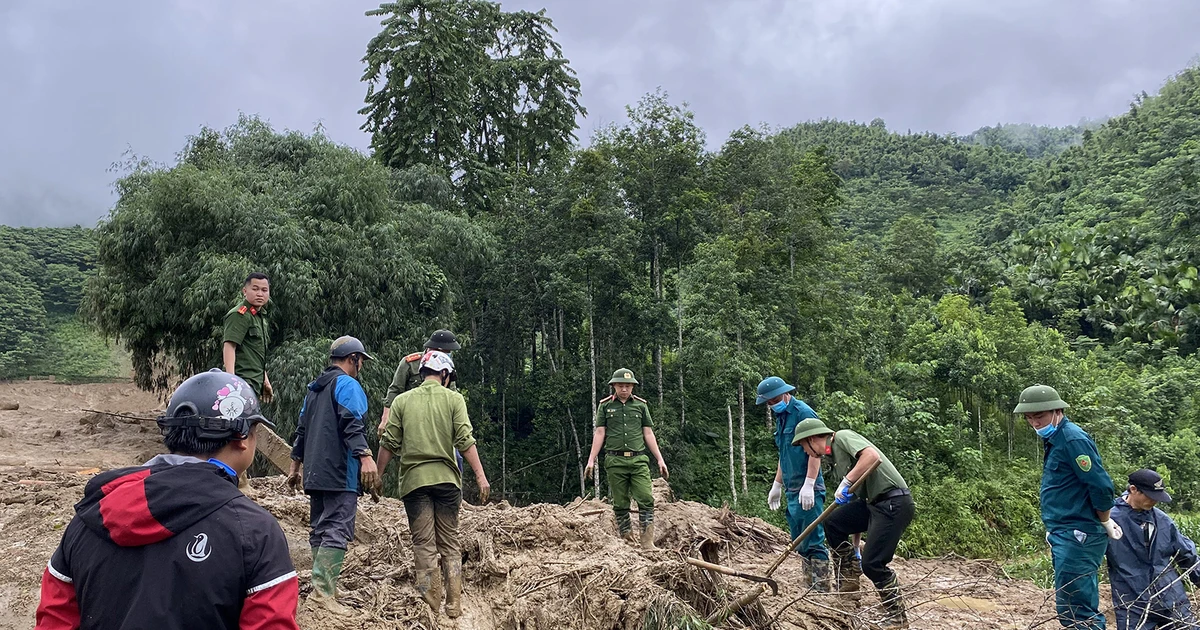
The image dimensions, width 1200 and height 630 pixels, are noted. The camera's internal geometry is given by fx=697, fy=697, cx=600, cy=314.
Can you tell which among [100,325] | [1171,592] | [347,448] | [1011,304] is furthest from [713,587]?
[1011,304]

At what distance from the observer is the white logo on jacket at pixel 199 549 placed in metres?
1.46

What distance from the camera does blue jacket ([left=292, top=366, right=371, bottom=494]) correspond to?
393 cm

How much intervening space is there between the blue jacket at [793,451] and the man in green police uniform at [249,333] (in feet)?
12.9

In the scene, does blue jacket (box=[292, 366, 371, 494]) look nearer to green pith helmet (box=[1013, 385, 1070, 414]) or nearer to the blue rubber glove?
the blue rubber glove

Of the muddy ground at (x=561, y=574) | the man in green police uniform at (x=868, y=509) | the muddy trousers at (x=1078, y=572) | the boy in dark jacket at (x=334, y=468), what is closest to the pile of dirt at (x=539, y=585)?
the muddy ground at (x=561, y=574)

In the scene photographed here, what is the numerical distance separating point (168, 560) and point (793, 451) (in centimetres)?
475

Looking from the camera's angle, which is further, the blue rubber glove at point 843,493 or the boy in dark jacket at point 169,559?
the blue rubber glove at point 843,493

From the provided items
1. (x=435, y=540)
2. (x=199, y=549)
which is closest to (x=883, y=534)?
(x=435, y=540)

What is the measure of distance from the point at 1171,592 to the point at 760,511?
11529 mm

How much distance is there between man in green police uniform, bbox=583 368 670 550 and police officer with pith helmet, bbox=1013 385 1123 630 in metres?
2.99

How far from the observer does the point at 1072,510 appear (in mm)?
4348

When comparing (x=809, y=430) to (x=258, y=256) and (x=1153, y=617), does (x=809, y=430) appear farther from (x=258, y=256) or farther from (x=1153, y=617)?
(x=258, y=256)

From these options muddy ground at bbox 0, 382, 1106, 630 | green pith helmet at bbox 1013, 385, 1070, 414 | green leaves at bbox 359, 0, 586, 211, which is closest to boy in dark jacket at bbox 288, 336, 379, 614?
muddy ground at bbox 0, 382, 1106, 630

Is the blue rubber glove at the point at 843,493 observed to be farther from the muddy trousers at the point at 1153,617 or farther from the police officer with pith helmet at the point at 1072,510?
the muddy trousers at the point at 1153,617
